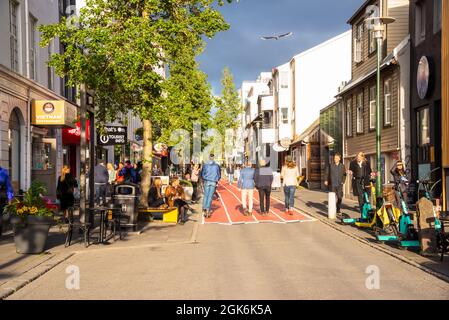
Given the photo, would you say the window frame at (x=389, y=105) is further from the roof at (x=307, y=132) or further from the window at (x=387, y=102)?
the roof at (x=307, y=132)

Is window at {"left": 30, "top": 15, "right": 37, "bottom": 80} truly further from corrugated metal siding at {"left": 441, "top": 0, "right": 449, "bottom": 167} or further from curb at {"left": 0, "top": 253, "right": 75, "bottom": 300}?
corrugated metal siding at {"left": 441, "top": 0, "right": 449, "bottom": 167}

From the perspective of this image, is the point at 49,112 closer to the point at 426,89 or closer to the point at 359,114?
the point at 426,89

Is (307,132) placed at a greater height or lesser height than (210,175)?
greater

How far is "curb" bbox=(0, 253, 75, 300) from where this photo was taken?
770 centimetres

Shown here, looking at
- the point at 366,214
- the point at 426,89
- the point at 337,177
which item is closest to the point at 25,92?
the point at 337,177

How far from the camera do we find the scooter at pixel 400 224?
1144 cm

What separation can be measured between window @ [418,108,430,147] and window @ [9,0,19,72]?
46.1ft

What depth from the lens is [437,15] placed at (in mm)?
19578

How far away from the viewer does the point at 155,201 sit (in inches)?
712

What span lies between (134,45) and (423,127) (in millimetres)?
10893

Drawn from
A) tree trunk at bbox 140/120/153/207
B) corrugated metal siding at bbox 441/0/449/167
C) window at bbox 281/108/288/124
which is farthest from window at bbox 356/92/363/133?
window at bbox 281/108/288/124

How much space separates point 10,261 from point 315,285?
5519 mm

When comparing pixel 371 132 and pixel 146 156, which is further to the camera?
pixel 371 132

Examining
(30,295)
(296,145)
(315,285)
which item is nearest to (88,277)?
(30,295)
